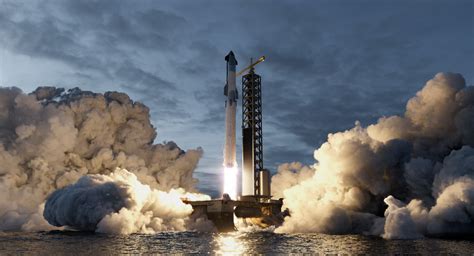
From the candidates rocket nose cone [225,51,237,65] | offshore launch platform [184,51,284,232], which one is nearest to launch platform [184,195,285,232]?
offshore launch platform [184,51,284,232]

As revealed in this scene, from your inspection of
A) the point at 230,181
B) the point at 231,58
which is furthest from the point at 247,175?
the point at 231,58

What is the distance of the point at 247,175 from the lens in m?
98.1

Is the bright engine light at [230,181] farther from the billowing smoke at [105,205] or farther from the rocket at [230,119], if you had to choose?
the billowing smoke at [105,205]

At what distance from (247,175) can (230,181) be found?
16.9 ft

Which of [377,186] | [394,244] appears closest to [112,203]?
[377,186]

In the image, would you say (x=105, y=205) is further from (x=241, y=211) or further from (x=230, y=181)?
(x=241, y=211)

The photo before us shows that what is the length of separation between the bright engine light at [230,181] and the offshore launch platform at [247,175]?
28.2 inches

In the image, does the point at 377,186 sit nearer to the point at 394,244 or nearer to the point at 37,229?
the point at 394,244

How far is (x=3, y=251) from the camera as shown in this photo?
5047 cm

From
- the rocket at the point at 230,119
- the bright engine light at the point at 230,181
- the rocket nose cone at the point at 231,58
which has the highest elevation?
the rocket nose cone at the point at 231,58

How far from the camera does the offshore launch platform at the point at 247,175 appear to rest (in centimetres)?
8962

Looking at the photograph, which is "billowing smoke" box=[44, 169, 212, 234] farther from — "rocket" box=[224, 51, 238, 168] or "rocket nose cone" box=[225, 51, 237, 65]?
"rocket nose cone" box=[225, 51, 237, 65]

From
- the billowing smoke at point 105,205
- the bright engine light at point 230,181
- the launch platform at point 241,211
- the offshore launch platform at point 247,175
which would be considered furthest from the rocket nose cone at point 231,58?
the billowing smoke at point 105,205

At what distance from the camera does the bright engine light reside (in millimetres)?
93438
